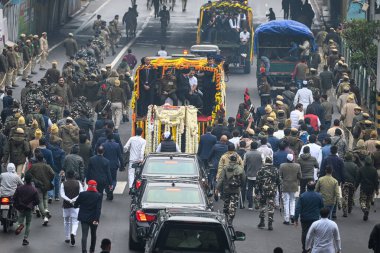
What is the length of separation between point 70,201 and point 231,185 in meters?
3.88

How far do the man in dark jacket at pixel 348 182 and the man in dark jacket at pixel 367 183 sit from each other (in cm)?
16

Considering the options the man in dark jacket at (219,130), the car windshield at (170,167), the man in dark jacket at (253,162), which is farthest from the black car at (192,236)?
the man in dark jacket at (219,130)

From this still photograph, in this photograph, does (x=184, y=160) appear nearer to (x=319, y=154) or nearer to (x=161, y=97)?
(x=319, y=154)

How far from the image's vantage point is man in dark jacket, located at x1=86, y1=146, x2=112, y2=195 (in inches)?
1142

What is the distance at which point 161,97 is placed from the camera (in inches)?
1441

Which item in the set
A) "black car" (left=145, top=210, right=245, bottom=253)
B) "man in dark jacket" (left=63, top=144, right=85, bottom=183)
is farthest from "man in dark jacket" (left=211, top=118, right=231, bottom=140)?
"black car" (left=145, top=210, right=245, bottom=253)

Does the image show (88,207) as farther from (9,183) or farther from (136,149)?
(136,149)

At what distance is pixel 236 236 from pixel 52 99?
628 inches

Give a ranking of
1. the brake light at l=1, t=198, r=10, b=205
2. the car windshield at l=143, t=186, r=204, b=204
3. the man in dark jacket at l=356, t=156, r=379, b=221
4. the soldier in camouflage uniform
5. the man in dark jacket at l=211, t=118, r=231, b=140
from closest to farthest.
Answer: the car windshield at l=143, t=186, r=204, b=204
the brake light at l=1, t=198, r=10, b=205
the soldier in camouflage uniform
the man in dark jacket at l=356, t=156, r=379, b=221
the man in dark jacket at l=211, t=118, r=231, b=140

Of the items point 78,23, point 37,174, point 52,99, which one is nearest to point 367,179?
point 37,174

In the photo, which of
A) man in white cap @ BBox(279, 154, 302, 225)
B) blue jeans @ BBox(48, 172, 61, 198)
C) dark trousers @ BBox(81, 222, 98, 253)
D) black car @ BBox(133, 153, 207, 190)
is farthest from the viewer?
blue jeans @ BBox(48, 172, 61, 198)

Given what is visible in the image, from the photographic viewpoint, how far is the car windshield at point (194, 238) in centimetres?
2097

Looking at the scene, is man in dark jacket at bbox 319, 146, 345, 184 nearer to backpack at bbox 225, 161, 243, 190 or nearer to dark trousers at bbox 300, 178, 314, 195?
dark trousers at bbox 300, 178, 314, 195

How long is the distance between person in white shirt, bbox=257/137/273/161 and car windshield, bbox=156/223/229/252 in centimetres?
927
